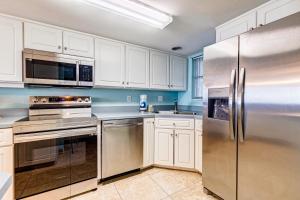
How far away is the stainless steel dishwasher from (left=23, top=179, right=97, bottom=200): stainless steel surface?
192 millimetres

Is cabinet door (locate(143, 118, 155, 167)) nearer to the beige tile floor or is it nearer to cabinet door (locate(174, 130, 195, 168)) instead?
the beige tile floor

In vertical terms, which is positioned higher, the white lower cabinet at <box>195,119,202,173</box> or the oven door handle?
the oven door handle

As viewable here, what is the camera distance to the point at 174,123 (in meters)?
2.60

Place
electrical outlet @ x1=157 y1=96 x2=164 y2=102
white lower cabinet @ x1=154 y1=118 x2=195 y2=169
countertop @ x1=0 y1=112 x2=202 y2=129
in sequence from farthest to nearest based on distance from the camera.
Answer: electrical outlet @ x1=157 y1=96 x2=164 y2=102 < white lower cabinet @ x1=154 y1=118 x2=195 y2=169 < countertop @ x1=0 y1=112 x2=202 y2=129

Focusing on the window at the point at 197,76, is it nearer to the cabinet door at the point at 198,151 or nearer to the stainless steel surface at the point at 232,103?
the cabinet door at the point at 198,151

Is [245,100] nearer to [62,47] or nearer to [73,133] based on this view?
A: [73,133]

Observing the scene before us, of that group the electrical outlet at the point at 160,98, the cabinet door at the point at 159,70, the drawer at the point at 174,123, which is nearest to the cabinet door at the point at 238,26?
the cabinet door at the point at 159,70

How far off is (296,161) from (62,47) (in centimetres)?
266

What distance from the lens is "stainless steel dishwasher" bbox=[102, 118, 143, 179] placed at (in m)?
2.19

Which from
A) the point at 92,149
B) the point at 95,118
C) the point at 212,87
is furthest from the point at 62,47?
the point at 212,87

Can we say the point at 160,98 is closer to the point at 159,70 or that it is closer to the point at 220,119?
the point at 159,70

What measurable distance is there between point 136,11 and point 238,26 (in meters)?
1.20

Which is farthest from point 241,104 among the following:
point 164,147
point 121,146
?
point 121,146

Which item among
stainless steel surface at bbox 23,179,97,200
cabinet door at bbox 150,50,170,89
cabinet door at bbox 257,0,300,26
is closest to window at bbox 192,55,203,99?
cabinet door at bbox 150,50,170,89
